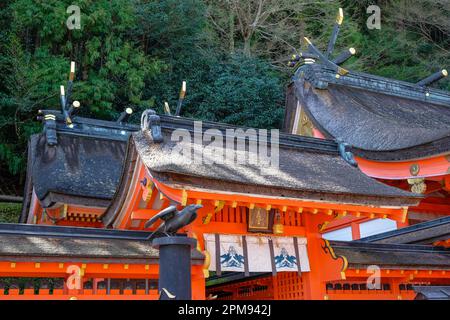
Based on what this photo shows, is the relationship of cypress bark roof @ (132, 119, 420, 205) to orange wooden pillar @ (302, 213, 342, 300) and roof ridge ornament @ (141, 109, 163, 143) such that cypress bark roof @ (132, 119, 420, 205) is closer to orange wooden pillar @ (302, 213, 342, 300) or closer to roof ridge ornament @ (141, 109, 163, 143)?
roof ridge ornament @ (141, 109, 163, 143)

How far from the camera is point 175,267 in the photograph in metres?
4.64

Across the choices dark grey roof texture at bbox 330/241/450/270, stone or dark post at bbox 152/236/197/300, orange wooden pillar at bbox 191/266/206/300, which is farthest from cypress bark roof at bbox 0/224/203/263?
dark grey roof texture at bbox 330/241/450/270

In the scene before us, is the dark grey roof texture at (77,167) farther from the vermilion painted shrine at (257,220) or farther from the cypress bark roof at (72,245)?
the cypress bark roof at (72,245)

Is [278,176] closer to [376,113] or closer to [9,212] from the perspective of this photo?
[376,113]

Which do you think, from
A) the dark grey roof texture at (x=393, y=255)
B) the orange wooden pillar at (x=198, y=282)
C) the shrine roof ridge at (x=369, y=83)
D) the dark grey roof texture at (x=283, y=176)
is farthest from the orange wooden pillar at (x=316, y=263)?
the shrine roof ridge at (x=369, y=83)

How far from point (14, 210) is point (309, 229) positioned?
50.4ft

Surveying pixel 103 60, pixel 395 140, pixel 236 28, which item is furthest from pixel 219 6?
pixel 395 140

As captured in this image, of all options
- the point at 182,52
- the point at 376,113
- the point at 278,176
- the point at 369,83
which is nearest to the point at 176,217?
the point at 278,176

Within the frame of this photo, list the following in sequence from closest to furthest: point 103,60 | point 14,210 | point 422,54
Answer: point 14,210
point 103,60
point 422,54

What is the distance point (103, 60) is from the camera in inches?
917

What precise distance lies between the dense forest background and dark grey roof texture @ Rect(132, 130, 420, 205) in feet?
46.8

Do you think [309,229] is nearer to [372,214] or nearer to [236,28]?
[372,214]

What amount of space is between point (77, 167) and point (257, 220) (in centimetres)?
702

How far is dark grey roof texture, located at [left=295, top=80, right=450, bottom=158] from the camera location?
11.9 meters
